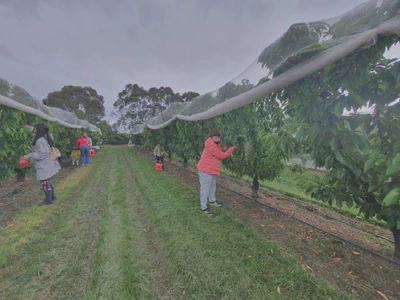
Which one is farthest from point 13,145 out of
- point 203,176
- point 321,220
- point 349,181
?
point 321,220

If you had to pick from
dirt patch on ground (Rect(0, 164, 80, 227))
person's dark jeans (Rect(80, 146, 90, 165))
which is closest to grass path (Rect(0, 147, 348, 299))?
dirt patch on ground (Rect(0, 164, 80, 227))

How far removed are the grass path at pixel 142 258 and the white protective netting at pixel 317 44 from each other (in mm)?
2081

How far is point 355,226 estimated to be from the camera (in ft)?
11.1

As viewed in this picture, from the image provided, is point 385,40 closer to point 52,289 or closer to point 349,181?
point 349,181

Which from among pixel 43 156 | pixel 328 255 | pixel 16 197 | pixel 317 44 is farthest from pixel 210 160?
pixel 16 197

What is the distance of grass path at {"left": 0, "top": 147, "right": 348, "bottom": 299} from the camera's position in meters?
1.76

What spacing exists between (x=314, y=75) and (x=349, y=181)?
1159 mm

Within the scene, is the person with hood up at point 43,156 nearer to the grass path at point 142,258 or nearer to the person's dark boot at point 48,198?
the person's dark boot at point 48,198

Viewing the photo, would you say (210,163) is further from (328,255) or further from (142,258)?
(328,255)

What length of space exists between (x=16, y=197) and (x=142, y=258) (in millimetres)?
4181

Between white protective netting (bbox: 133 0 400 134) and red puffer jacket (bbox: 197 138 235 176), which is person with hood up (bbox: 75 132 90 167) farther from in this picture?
white protective netting (bbox: 133 0 400 134)

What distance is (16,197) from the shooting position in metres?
4.19

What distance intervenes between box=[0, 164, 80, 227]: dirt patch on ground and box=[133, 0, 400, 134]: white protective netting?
462 centimetres

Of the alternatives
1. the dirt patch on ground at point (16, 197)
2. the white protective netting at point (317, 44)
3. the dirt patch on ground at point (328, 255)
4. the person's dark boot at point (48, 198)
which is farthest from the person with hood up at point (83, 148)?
the white protective netting at point (317, 44)
